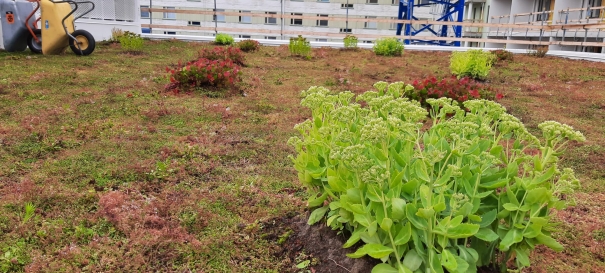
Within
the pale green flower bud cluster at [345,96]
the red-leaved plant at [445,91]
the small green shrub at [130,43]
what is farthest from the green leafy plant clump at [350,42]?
the pale green flower bud cluster at [345,96]

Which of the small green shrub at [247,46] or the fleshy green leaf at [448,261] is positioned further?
the small green shrub at [247,46]

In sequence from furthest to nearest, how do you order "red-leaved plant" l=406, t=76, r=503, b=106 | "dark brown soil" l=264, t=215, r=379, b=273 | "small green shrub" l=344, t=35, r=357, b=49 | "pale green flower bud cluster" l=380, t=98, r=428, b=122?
1. "small green shrub" l=344, t=35, r=357, b=49
2. "red-leaved plant" l=406, t=76, r=503, b=106
3. "dark brown soil" l=264, t=215, r=379, b=273
4. "pale green flower bud cluster" l=380, t=98, r=428, b=122

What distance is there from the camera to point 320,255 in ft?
8.78

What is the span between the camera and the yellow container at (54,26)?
10.5 metres

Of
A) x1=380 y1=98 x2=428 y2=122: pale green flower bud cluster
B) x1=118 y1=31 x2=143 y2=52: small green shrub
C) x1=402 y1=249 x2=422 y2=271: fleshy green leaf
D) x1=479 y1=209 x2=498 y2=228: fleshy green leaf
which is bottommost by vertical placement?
x1=402 y1=249 x2=422 y2=271: fleshy green leaf

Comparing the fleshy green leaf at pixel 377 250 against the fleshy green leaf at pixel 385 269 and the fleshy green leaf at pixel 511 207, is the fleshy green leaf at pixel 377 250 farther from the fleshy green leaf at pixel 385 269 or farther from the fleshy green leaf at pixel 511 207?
the fleshy green leaf at pixel 511 207

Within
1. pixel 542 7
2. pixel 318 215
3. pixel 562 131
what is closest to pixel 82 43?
pixel 318 215

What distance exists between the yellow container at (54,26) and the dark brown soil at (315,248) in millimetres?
10065

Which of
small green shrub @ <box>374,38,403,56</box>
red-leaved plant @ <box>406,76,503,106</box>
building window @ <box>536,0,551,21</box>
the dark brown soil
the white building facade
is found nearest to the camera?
the dark brown soil

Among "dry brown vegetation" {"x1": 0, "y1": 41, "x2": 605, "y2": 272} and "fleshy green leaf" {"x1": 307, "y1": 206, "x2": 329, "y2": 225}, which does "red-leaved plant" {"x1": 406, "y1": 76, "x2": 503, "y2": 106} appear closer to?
"dry brown vegetation" {"x1": 0, "y1": 41, "x2": 605, "y2": 272}

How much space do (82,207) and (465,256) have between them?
2921mm

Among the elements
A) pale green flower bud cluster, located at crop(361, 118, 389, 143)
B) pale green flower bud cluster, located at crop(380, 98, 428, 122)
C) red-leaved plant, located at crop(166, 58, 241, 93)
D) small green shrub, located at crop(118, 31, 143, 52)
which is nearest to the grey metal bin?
small green shrub, located at crop(118, 31, 143, 52)

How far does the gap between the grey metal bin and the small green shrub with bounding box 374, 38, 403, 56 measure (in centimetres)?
1092

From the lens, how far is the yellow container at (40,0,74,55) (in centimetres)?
1051
